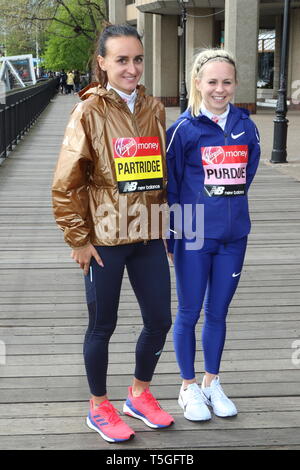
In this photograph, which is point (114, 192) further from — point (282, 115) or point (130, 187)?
point (282, 115)

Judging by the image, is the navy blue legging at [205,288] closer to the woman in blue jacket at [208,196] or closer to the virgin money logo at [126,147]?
the woman in blue jacket at [208,196]

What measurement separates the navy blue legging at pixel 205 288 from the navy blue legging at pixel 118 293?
22cm

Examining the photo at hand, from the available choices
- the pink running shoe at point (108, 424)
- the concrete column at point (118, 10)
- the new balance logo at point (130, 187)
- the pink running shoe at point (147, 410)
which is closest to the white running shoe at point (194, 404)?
the pink running shoe at point (147, 410)

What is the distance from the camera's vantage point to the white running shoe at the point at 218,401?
354 cm

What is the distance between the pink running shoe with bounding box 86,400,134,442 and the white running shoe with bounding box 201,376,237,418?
495 mm

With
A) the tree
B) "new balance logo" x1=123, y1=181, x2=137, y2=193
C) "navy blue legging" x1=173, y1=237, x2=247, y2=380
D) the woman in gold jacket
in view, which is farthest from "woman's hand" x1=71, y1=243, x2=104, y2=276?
the tree

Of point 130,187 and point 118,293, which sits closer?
point 130,187

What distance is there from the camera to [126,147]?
306 centimetres

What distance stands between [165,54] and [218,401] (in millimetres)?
34234

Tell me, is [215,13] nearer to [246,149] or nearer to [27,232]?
[27,232]

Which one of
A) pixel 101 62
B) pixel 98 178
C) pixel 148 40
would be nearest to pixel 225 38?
pixel 148 40

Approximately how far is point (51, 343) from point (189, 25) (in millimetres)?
30083

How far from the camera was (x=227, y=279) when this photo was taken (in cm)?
348

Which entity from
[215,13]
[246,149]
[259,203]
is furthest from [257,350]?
[215,13]
